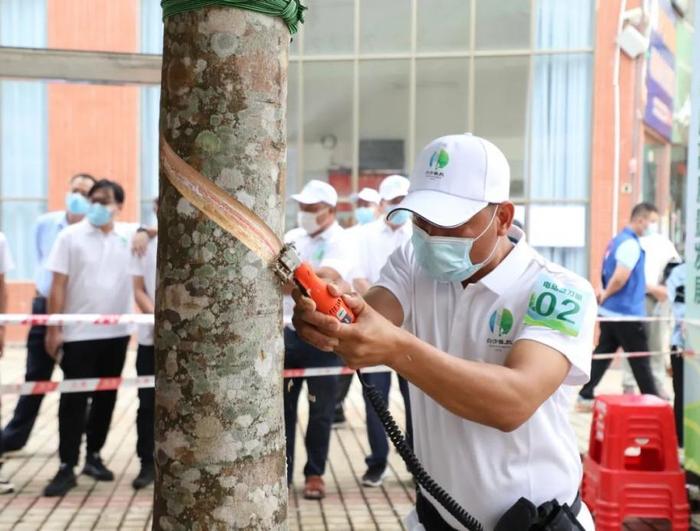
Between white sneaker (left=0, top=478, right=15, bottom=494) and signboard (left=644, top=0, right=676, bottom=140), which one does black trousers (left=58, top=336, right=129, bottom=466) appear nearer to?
white sneaker (left=0, top=478, right=15, bottom=494)

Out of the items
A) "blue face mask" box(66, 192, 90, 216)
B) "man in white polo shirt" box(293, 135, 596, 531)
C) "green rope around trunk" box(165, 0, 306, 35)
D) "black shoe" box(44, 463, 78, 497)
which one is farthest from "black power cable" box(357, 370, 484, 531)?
"blue face mask" box(66, 192, 90, 216)

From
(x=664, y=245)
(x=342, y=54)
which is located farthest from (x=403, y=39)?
(x=664, y=245)

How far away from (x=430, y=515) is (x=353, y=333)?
2.79 ft

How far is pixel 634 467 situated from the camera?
17.7 feet

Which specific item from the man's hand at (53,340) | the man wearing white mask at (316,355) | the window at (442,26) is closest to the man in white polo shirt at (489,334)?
the man wearing white mask at (316,355)

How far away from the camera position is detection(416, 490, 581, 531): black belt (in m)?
2.34

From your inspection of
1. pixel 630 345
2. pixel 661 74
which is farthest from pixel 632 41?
pixel 630 345

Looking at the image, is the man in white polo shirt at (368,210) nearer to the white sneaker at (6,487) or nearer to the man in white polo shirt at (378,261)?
the man in white polo shirt at (378,261)

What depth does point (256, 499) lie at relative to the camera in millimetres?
1885

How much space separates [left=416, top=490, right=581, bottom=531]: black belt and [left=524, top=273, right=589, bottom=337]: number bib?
515mm

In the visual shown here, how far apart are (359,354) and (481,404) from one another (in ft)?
1.04

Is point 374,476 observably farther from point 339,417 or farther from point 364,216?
point 364,216

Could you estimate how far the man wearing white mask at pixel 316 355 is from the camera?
5941 millimetres

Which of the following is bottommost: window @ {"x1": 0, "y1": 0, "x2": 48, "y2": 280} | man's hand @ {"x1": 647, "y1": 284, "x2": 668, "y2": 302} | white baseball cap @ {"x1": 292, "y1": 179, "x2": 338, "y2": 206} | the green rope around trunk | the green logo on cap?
man's hand @ {"x1": 647, "y1": 284, "x2": 668, "y2": 302}
